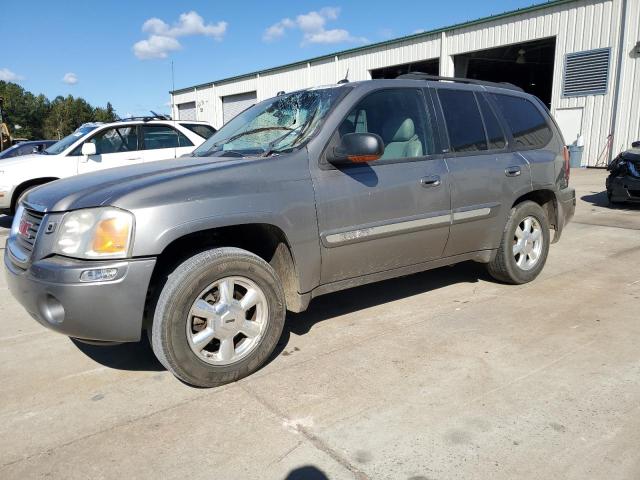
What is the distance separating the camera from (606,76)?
17078 mm

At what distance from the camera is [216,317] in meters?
3.01

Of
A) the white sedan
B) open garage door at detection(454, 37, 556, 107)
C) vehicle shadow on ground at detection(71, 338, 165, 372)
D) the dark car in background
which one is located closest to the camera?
vehicle shadow on ground at detection(71, 338, 165, 372)

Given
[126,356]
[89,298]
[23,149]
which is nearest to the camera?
[89,298]

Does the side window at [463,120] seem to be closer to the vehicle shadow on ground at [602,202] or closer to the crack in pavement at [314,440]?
the crack in pavement at [314,440]

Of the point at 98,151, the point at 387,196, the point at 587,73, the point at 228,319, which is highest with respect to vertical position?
the point at 587,73

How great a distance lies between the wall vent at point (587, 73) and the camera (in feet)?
56.2

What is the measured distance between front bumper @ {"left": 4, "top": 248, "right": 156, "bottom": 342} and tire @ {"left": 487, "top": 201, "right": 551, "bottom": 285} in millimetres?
3204

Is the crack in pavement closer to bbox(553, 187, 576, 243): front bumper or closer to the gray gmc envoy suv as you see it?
the gray gmc envoy suv

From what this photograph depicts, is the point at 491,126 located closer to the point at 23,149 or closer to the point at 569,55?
the point at 23,149

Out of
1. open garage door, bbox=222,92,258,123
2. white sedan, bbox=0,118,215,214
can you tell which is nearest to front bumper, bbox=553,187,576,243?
white sedan, bbox=0,118,215,214

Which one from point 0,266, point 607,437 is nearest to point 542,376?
point 607,437

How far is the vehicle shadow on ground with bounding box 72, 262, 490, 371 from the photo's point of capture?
356 centimetres

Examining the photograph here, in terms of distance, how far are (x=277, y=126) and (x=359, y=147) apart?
843 mm

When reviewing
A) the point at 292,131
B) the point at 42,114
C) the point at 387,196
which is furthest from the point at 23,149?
the point at 42,114
